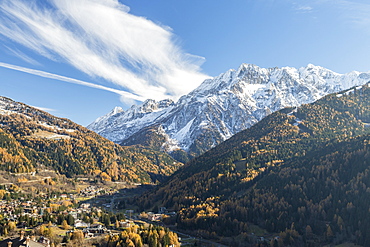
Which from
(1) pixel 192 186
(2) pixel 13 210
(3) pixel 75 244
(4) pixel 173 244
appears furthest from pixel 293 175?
(2) pixel 13 210

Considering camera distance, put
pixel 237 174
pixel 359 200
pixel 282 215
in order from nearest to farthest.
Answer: pixel 359 200, pixel 282 215, pixel 237 174

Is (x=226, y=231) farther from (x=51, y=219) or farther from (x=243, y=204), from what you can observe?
(x=51, y=219)

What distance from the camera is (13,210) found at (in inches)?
5620

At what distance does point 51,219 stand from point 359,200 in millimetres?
134445

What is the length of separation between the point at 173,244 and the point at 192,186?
86.4m

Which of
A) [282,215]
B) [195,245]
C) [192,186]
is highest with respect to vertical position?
[192,186]

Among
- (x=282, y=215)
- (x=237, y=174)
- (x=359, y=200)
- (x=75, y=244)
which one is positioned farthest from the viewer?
(x=237, y=174)

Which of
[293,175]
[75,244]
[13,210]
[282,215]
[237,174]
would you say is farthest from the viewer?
[237,174]

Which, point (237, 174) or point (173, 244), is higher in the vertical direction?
point (237, 174)

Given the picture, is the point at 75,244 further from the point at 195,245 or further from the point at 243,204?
the point at 243,204

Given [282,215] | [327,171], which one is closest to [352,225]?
[282,215]

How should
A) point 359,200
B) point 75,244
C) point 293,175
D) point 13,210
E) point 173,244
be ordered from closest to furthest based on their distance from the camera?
1. point 75,244
2. point 173,244
3. point 359,200
4. point 13,210
5. point 293,175

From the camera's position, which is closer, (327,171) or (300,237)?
(300,237)

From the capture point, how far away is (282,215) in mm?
133500
